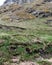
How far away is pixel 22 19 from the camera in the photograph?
2840 inches

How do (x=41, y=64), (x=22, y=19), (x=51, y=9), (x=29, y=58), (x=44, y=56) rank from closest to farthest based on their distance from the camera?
(x=41, y=64)
(x=29, y=58)
(x=44, y=56)
(x=22, y=19)
(x=51, y=9)

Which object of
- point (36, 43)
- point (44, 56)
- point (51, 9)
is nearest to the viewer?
point (44, 56)

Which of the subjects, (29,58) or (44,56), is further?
(44,56)

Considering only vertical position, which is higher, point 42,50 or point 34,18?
point 34,18

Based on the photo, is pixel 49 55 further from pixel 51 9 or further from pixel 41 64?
pixel 51 9

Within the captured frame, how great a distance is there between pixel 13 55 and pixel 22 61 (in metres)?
2.21

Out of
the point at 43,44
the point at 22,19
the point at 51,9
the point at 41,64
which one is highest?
the point at 51,9

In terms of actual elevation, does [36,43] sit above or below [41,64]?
A: above

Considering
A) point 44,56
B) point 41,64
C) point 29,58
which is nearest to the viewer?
point 41,64

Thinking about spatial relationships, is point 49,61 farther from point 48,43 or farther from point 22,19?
point 22,19

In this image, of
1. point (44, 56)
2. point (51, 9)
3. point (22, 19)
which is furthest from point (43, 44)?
point (51, 9)

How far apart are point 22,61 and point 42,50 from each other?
5.39 metres

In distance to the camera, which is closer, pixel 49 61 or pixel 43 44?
pixel 49 61

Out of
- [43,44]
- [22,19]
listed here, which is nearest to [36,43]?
[43,44]
